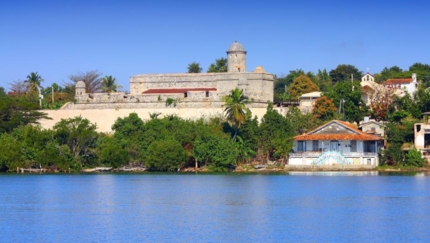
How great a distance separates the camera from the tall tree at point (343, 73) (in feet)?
279

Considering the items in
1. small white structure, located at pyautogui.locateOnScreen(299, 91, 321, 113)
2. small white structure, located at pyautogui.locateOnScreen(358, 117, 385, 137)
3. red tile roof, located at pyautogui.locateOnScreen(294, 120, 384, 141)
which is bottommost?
red tile roof, located at pyautogui.locateOnScreen(294, 120, 384, 141)

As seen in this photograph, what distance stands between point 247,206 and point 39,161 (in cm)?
2302

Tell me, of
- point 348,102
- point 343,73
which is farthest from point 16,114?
point 343,73

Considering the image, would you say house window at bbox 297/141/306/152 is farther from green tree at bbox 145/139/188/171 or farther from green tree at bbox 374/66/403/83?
green tree at bbox 374/66/403/83

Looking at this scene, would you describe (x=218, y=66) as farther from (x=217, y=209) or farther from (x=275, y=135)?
(x=217, y=209)

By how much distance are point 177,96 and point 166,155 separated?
8.96 metres

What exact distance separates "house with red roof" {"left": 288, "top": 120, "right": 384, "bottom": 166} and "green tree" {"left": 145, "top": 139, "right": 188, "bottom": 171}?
636cm

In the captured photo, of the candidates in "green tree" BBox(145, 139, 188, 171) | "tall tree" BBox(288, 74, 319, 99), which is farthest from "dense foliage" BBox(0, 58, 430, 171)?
"tall tree" BBox(288, 74, 319, 99)

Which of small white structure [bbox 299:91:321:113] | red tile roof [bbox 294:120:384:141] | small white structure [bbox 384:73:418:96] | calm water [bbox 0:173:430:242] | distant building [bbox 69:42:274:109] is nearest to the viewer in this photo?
calm water [bbox 0:173:430:242]

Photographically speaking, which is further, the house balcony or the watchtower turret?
the watchtower turret

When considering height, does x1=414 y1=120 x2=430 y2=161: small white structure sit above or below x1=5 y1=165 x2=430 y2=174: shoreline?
above

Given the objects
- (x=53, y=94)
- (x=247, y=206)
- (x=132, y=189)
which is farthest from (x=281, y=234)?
(x=53, y=94)

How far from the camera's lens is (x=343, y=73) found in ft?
278

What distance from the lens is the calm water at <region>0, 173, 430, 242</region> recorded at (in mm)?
26109
